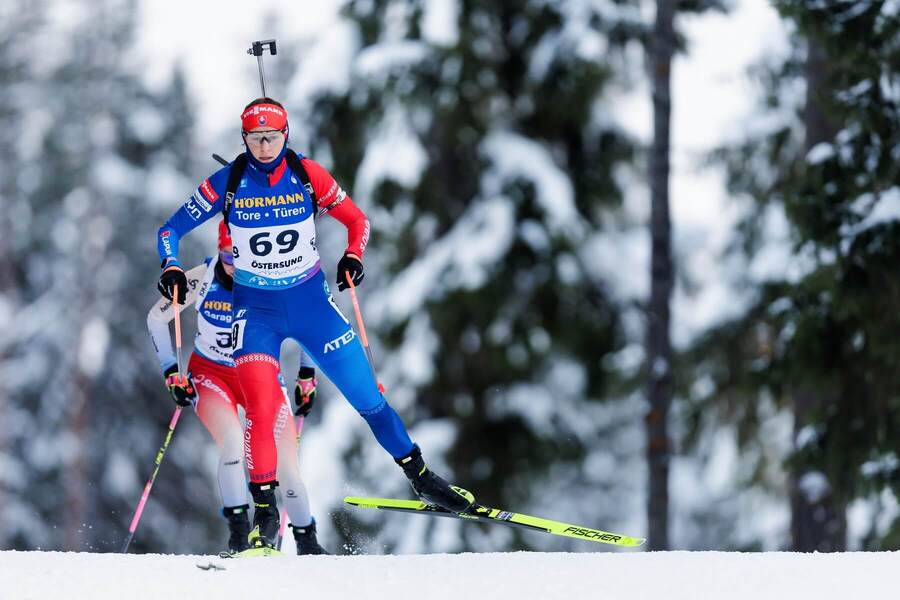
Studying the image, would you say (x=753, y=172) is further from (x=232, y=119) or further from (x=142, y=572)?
(x=232, y=119)

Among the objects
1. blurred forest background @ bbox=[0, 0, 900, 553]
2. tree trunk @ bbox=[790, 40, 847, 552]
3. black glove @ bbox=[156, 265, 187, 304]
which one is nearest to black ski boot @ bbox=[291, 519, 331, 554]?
black glove @ bbox=[156, 265, 187, 304]

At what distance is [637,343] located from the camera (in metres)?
15.0

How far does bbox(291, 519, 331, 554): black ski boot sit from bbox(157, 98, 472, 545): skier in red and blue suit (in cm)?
58

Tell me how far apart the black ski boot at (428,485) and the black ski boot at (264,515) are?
0.69m

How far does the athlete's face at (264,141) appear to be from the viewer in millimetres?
6258

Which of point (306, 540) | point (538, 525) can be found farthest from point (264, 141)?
→ point (538, 525)

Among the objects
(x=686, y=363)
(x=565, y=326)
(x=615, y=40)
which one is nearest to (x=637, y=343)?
(x=565, y=326)

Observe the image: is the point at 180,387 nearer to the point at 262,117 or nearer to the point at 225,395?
the point at 225,395

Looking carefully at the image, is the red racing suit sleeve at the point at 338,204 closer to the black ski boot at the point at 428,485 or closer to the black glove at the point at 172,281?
the black glove at the point at 172,281

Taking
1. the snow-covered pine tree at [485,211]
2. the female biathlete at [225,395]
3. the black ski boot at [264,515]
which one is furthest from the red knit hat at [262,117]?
the snow-covered pine tree at [485,211]

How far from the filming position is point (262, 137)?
626 centimetres

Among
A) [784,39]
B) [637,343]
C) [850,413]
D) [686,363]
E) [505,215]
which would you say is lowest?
[850,413]

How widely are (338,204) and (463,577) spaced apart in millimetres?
2129

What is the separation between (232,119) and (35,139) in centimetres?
364
